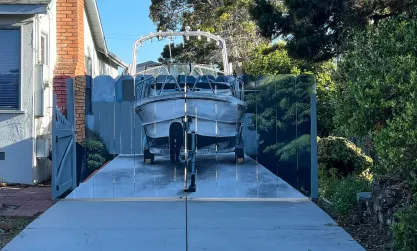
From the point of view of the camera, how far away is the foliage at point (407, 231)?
484cm

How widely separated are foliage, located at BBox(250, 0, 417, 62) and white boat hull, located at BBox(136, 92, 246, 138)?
67.5 inches

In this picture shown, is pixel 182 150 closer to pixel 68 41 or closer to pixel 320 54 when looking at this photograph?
pixel 320 54

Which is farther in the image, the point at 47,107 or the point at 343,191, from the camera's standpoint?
the point at 47,107

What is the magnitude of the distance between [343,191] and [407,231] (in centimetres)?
307

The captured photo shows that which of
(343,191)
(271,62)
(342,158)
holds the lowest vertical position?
(343,191)

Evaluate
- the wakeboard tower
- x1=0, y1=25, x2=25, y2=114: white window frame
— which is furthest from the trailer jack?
x1=0, y1=25, x2=25, y2=114: white window frame

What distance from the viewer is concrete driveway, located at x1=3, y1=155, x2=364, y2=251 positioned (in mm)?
6332

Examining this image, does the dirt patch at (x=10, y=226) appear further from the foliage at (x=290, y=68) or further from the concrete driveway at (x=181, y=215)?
the foliage at (x=290, y=68)

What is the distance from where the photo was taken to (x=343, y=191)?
26.0 ft

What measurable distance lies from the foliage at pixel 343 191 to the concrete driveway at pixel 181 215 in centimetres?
29

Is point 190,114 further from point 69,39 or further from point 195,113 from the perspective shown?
point 69,39

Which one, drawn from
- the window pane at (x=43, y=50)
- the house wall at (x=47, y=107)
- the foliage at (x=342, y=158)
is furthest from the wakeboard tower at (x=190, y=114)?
the window pane at (x=43, y=50)

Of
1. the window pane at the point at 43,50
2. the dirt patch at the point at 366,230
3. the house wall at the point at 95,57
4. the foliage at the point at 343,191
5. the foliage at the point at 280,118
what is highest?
the house wall at the point at 95,57

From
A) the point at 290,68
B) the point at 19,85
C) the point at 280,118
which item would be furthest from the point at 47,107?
the point at 290,68
